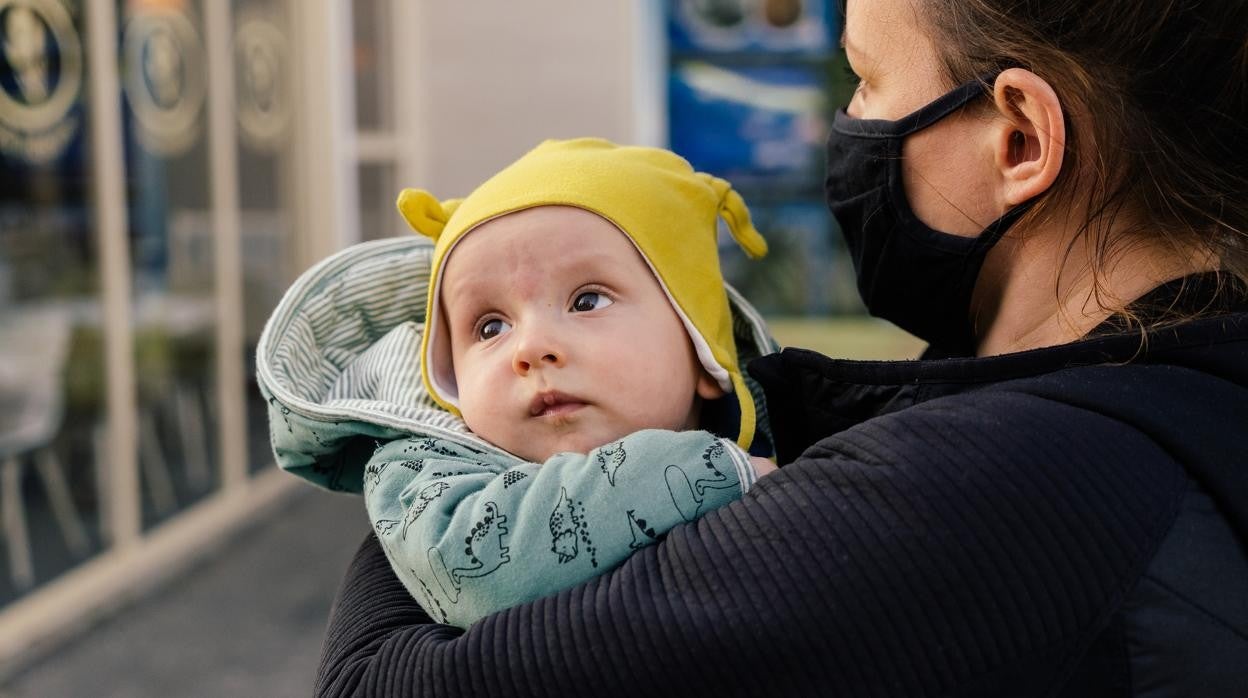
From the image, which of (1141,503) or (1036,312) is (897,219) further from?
(1141,503)

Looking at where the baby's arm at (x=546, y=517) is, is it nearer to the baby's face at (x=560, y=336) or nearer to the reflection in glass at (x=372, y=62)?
the baby's face at (x=560, y=336)

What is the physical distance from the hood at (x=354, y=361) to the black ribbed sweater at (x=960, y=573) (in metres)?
0.38

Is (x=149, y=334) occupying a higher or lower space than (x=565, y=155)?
lower

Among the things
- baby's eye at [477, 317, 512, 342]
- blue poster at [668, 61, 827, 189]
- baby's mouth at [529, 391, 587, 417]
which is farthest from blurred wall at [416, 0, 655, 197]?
baby's mouth at [529, 391, 587, 417]

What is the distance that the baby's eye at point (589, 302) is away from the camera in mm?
1301

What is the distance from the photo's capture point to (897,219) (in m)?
1.31

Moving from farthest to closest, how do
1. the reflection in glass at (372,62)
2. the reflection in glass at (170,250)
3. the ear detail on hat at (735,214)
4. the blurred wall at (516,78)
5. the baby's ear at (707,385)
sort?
the reflection in glass at (372,62)
the blurred wall at (516,78)
the reflection in glass at (170,250)
the ear detail on hat at (735,214)
the baby's ear at (707,385)

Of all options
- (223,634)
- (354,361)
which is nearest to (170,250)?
(223,634)

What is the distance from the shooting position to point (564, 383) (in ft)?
4.06

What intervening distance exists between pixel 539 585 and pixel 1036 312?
1.84ft

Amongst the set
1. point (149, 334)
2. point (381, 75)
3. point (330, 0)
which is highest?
point (330, 0)

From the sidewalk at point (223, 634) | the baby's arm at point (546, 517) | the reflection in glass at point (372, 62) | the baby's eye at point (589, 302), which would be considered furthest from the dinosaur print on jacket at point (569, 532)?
the reflection in glass at point (372, 62)

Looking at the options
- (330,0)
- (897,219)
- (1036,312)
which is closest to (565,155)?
(897,219)

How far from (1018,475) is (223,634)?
13.4ft
